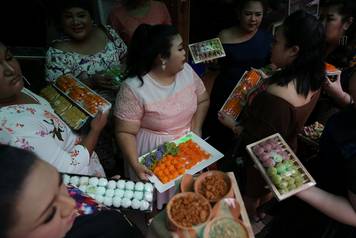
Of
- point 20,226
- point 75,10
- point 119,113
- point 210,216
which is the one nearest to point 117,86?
point 119,113

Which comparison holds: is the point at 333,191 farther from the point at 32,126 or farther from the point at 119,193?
the point at 32,126

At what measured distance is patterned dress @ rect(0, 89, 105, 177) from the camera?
1299 mm

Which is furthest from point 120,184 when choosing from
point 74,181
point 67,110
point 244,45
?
point 244,45

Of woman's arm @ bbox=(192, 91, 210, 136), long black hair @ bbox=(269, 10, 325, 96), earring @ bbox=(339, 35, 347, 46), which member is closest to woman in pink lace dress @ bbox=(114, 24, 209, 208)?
woman's arm @ bbox=(192, 91, 210, 136)

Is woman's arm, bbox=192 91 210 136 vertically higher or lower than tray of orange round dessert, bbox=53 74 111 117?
lower

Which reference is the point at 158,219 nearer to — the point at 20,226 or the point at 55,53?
the point at 20,226

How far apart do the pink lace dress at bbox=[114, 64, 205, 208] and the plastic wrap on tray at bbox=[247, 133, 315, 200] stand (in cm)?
66

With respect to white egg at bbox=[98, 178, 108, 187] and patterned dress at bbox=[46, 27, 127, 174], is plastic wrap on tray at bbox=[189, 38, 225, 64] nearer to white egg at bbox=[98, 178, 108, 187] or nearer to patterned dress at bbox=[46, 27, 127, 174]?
patterned dress at bbox=[46, 27, 127, 174]

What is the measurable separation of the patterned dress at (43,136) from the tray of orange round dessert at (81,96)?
0.19 m

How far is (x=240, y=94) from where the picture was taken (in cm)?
214

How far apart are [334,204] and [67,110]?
1.55 metres

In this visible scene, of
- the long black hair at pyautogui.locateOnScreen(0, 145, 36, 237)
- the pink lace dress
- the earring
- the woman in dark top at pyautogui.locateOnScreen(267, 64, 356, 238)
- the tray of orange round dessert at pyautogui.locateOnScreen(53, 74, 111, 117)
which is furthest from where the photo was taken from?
the earring

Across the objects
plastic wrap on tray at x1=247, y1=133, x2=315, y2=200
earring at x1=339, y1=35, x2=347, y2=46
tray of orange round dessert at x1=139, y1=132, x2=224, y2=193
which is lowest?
tray of orange round dessert at x1=139, y1=132, x2=224, y2=193

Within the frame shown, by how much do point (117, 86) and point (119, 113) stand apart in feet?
1.00
